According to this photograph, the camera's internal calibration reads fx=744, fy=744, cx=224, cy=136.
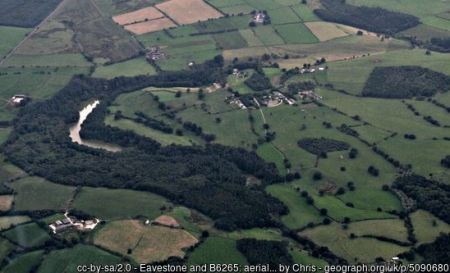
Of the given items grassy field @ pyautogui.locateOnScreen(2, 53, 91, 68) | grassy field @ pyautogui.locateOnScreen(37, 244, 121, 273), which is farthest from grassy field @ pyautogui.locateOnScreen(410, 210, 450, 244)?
grassy field @ pyautogui.locateOnScreen(2, 53, 91, 68)

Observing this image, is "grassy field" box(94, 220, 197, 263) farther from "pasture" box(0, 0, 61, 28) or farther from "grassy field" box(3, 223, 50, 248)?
"pasture" box(0, 0, 61, 28)

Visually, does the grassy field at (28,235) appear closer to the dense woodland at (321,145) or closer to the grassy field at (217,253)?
the grassy field at (217,253)

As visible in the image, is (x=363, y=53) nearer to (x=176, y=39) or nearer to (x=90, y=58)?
(x=176, y=39)

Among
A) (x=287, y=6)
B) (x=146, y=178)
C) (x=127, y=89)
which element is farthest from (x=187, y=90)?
(x=287, y=6)

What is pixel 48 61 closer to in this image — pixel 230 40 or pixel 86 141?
pixel 86 141

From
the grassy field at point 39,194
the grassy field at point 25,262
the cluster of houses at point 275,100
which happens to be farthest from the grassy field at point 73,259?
the cluster of houses at point 275,100

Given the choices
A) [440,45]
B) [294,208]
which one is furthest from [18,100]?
[440,45]
